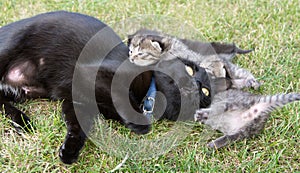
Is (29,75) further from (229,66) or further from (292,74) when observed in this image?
(292,74)

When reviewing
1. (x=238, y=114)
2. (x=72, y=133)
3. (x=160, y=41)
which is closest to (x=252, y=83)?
(x=238, y=114)

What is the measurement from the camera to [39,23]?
2203 mm

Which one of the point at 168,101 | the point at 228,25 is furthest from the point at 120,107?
the point at 228,25

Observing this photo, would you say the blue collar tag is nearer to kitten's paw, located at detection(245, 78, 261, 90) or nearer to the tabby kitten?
the tabby kitten

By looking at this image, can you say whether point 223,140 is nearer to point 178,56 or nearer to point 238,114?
point 238,114

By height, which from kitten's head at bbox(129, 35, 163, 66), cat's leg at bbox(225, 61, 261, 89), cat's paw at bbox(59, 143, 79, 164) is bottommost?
cat's paw at bbox(59, 143, 79, 164)

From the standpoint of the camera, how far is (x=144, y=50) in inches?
87.4

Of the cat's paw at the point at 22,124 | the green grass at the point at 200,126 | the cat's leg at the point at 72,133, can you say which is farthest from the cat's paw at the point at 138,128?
the cat's paw at the point at 22,124

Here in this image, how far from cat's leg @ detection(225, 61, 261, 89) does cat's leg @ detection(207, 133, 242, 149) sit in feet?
1.53

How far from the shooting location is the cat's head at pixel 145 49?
216cm

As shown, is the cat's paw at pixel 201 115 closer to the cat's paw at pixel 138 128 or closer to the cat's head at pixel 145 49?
the cat's paw at pixel 138 128

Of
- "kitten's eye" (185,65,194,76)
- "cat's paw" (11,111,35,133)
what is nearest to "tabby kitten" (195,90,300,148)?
"kitten's eye" (185,65,194,76)

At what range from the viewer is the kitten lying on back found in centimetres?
219

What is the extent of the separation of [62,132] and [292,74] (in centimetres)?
148
